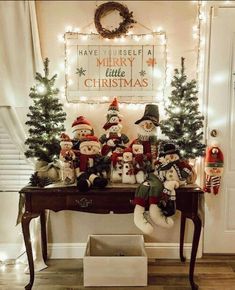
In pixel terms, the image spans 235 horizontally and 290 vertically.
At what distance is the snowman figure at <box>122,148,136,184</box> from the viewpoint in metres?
2.24

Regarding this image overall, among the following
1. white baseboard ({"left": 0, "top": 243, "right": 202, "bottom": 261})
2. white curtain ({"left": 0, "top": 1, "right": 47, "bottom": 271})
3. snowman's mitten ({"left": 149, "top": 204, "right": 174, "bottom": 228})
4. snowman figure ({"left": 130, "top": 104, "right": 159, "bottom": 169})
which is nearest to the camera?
snowman's mitten ({"left": 149, "top": 204, "right": 174, "bottom": 228})

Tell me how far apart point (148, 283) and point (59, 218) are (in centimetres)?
91

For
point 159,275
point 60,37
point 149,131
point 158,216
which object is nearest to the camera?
point 158,216

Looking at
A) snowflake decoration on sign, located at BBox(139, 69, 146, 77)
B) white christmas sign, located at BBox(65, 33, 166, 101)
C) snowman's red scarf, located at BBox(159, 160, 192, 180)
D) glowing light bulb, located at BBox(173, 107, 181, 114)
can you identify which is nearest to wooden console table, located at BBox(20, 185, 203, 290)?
snowman's red scarf, located at BBox(159, 160, 192, 180)

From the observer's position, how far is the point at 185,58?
8.54ft

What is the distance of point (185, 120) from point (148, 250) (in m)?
1.19

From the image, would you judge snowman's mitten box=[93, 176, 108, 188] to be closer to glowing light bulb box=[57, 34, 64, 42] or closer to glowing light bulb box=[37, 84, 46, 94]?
glowing light bulb box=[37, 84, 46, 94]

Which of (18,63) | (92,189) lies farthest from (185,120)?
(18,63)

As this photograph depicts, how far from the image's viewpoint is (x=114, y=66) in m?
2.60

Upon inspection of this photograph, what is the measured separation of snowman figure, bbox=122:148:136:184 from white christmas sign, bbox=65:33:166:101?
1.96 feet

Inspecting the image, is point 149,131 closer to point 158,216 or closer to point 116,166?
point 116,166

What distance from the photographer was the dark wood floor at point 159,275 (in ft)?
7.63

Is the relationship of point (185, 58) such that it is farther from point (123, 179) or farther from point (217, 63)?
point (123, 179)

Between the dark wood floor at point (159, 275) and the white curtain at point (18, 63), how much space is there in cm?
15
